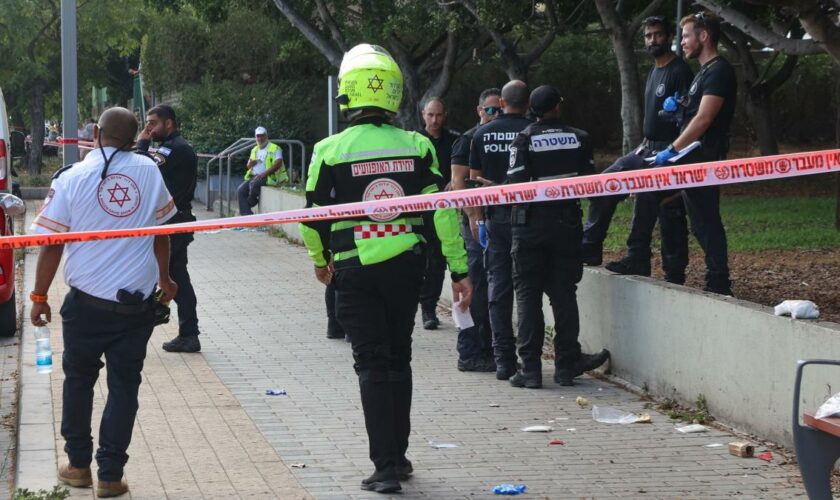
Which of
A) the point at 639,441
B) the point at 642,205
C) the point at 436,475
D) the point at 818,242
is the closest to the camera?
the point at 436,475

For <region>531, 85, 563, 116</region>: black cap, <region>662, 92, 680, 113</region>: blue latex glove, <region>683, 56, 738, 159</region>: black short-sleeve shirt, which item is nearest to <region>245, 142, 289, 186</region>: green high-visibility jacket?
<region>662, 92, 680, 113</region>: blue latex glove

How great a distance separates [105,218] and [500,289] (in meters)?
3.49

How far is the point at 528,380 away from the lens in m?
8.37

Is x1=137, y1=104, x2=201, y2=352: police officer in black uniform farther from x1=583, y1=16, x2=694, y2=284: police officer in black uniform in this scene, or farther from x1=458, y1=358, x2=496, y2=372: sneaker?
x1=583, y1=16, x2=694, y2=284: police officer in black uniform

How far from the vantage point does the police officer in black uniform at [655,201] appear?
345 inches

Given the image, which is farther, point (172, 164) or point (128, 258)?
point (172, 164)

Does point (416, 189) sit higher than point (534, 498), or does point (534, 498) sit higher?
point (416, 189)

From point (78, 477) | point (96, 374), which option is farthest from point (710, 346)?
point (78, 477)

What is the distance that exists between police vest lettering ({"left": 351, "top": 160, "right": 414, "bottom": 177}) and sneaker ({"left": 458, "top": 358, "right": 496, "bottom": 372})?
10.9 ft

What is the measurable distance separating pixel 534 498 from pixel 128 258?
2.19 m

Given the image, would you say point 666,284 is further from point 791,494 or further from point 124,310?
point 124,310

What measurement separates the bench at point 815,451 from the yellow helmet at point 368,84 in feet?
7.50

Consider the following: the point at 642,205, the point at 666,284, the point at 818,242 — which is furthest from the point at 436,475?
the point at 818,242

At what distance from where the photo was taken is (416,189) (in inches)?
235
